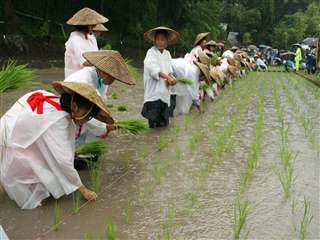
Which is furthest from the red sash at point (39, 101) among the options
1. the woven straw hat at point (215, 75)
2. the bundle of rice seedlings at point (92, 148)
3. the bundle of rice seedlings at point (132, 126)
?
the woven straw hat at point (215, 75)

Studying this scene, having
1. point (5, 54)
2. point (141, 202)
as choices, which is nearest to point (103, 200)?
point (141, 202)

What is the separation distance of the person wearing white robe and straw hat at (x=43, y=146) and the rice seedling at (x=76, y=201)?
13 cm

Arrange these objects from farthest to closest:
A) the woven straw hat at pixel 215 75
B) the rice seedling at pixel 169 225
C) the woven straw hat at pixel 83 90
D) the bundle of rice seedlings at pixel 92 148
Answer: the woven straw hat at pixel 215 75, the bundle of rice seedlings at pixel 92 148, the woven straw hat at pixel 83 90, the rice seedling at pixel 169 225

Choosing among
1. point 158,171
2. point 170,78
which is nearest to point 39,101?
point 158,171

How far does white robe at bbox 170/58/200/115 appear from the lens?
7.73 m

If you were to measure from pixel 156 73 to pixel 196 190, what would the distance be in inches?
104

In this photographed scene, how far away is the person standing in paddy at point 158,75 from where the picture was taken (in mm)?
6426

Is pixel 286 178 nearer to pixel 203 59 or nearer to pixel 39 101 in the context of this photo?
pixel 39 101

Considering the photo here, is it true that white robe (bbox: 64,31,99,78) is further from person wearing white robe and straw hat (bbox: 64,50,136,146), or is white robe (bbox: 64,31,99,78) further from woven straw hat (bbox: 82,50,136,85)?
woven straw hat (bbox: 82,50,136,85)

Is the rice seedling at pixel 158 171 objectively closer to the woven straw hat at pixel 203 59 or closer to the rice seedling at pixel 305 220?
the rice seedling at pixel 305 220

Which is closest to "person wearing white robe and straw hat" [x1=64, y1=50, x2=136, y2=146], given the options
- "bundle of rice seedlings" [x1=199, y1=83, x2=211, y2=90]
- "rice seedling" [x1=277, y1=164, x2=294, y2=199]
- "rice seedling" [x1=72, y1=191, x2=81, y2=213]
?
"rice seedling" [x1=72, y1=191, x2=81, y2=213]

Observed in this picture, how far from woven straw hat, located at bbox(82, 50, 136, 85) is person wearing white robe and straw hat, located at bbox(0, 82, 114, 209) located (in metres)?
0.50

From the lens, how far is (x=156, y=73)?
641 cm

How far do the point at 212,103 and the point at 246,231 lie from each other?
6756mm
